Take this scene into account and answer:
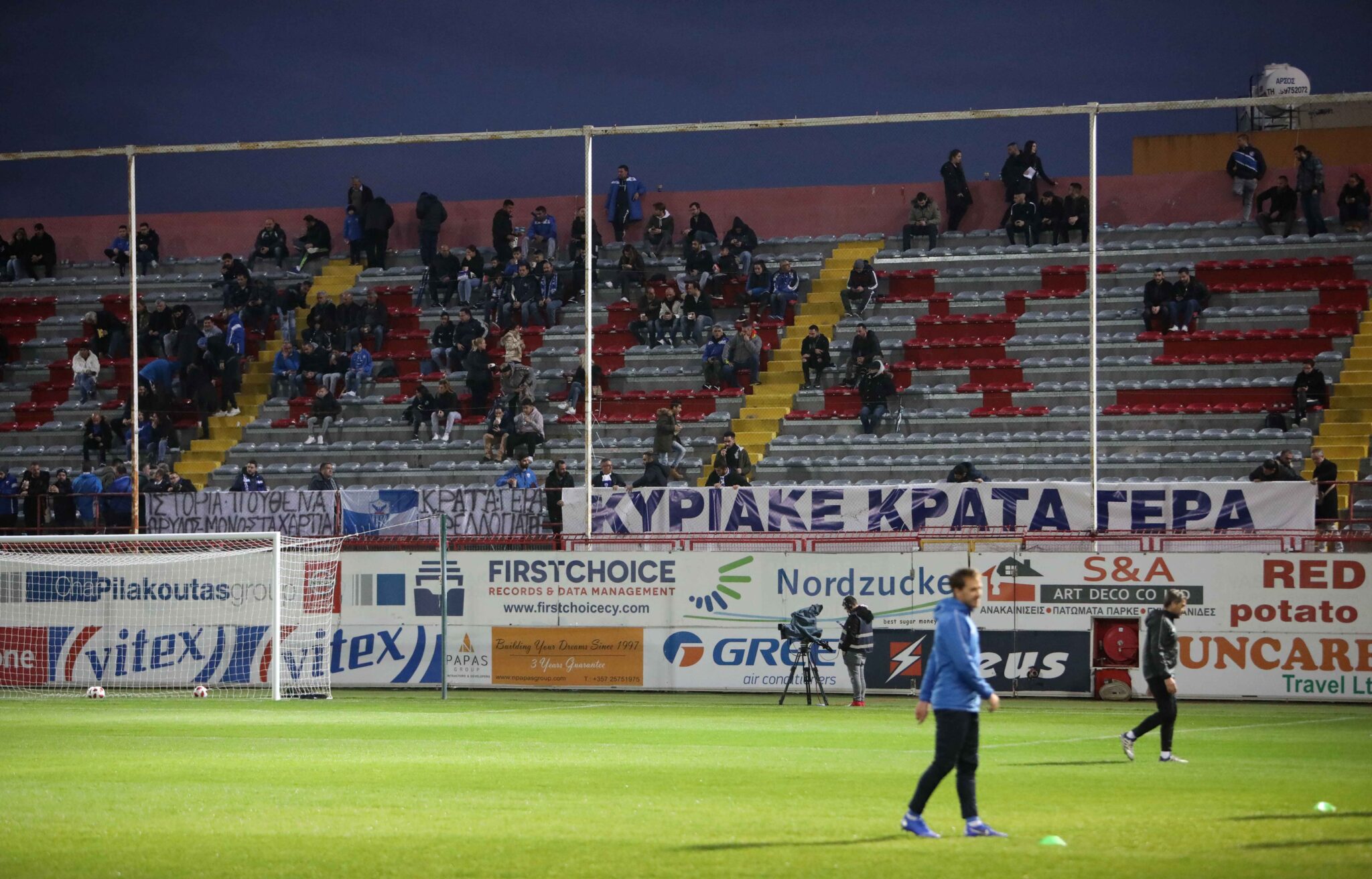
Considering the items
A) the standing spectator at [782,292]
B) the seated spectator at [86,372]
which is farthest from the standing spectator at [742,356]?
the seated spectator at [86,372]

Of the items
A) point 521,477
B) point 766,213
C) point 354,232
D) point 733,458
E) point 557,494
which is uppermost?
point 766,213

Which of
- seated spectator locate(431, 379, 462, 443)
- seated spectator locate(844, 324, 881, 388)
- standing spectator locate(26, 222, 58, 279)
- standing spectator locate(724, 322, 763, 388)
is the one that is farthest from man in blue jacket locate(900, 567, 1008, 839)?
standing spectator locate(26, 222, 58, 279)

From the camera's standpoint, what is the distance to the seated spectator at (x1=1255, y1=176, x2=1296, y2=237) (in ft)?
119

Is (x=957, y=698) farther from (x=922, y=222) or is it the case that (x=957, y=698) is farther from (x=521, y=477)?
(x=922, y=222)

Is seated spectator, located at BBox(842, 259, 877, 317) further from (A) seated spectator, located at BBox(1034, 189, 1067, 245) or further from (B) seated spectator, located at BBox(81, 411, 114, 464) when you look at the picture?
(B) seated spectator, located at BBox(81, 411, 114, 464)

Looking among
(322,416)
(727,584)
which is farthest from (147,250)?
(727,584)

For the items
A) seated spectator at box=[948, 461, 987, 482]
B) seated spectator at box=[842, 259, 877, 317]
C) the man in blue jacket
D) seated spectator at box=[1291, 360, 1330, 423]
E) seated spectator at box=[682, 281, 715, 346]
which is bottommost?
the man in blue jacket

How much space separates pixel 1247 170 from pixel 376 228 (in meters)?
21.3

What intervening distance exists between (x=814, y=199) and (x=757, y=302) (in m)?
4.33

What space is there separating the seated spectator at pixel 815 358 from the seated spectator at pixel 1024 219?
18.0ft

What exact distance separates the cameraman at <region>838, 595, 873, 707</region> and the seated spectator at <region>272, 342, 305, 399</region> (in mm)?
17351

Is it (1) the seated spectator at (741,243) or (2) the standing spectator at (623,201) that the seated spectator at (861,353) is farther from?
(2) the standing spectator at (623,201)

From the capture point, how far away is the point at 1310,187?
35.6m

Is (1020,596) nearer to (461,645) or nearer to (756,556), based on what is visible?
(756,556)
